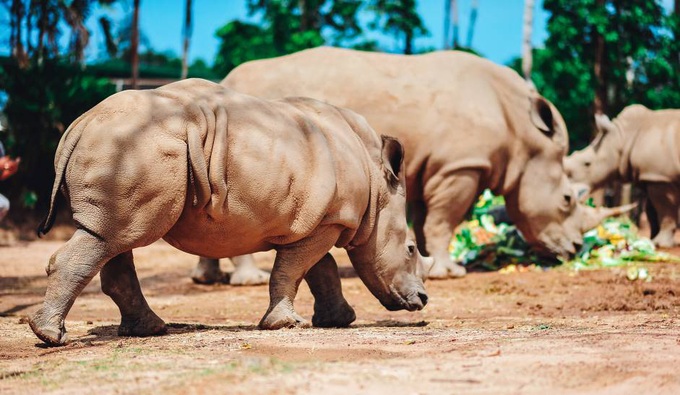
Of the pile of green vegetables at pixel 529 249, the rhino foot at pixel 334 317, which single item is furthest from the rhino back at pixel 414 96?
the rhino foot at pixel 334 317

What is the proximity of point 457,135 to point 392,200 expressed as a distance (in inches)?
150

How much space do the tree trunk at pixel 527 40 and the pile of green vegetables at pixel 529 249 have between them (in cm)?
724

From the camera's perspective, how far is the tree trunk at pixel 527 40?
19.9 m

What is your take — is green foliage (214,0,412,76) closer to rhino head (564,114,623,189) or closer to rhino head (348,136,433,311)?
rhino head (564,114,623,189)

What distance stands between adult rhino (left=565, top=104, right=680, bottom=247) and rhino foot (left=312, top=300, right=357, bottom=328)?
853 centimetres

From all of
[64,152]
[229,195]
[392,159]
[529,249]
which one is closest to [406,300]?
[392,159]

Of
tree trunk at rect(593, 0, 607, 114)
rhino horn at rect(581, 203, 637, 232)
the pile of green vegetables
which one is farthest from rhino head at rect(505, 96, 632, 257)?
tree trunk at rect(593, 0, 607, 114)

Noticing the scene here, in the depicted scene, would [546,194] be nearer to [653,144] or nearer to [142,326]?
[653,144]

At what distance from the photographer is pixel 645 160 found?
14219 millimetres

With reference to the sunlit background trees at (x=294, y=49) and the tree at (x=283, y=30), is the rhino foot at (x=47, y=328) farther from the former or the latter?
the tree at (x=283, y=30)

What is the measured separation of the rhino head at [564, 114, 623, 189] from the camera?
14.8 meters

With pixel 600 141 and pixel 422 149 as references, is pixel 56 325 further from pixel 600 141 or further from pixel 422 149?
pixel 600 141

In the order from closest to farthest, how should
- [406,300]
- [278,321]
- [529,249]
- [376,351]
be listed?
1. [376,351]
2. [278,321]
3. [406,300]
4. [529,249]

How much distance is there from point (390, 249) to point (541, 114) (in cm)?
502
